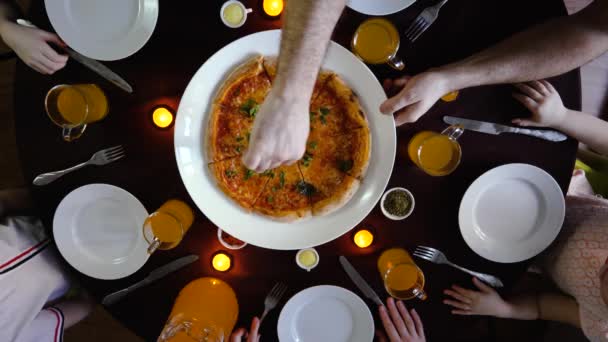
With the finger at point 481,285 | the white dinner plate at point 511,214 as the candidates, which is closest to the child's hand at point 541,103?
the white dinner plate at point 511,214

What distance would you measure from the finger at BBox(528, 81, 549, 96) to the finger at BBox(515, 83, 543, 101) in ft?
0.05

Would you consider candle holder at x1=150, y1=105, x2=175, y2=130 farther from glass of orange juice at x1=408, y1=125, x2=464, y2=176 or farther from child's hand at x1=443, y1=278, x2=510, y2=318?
child's hand at x1=443, y1=278, x2=510, y2=318

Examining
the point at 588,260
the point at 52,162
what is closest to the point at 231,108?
the point at 52,162

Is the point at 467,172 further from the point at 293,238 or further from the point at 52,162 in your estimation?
the point at 52,162

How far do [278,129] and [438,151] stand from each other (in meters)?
1.03

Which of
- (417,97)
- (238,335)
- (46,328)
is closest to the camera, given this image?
(417,97)

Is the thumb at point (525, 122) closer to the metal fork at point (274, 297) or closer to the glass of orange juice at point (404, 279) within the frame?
the glass of orange juice at point (404, 279)

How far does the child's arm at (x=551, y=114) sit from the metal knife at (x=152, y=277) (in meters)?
1.98

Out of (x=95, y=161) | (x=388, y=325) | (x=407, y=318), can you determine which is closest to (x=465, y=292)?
(x=407, y=318)

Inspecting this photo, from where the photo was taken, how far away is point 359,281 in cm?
237

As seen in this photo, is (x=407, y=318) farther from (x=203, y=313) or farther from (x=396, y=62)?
(x=396, y=62)

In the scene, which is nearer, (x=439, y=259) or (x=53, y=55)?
(x=53, y=55)

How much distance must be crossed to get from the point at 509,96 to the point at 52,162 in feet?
8.23

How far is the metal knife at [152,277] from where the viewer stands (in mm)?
2340
